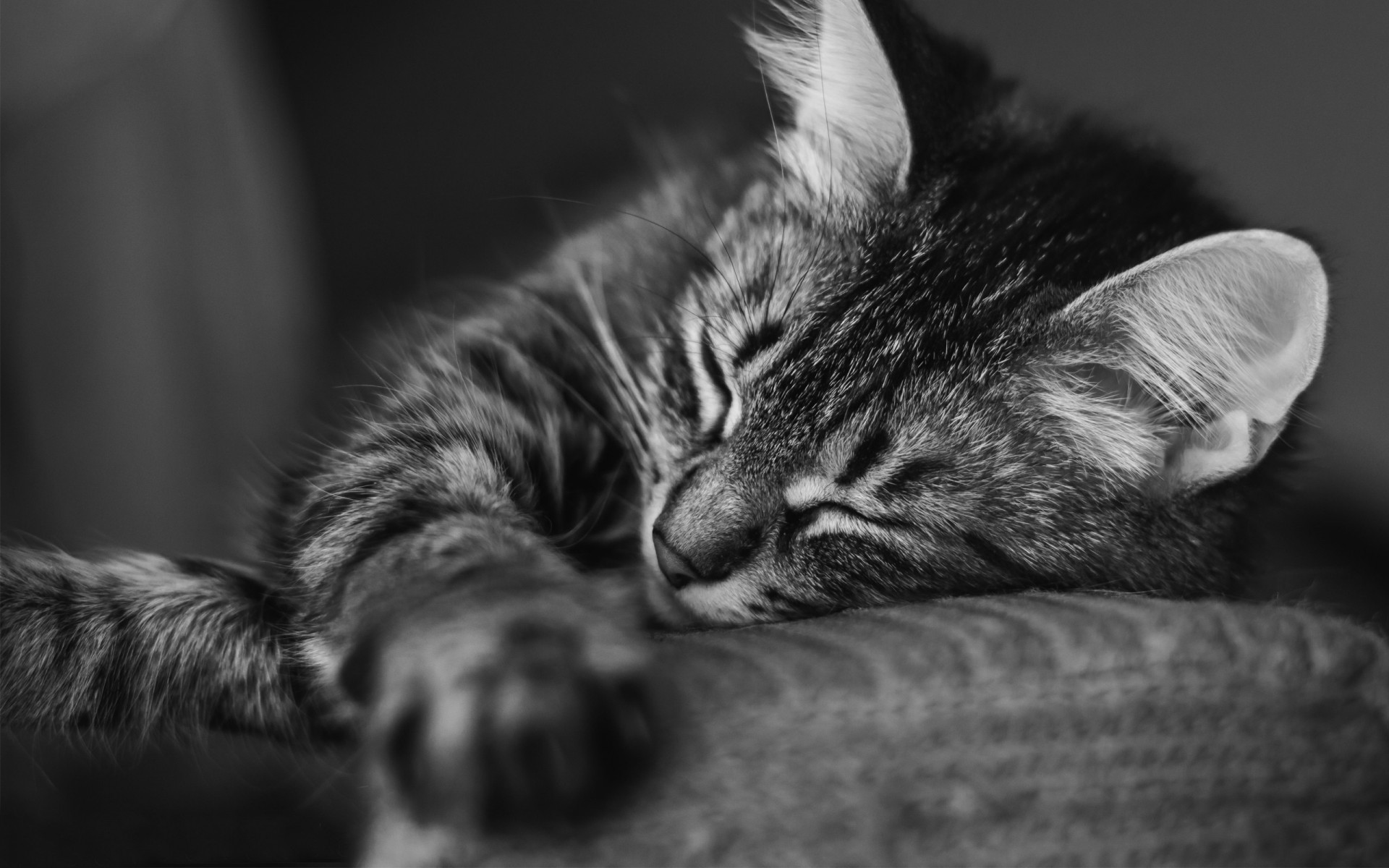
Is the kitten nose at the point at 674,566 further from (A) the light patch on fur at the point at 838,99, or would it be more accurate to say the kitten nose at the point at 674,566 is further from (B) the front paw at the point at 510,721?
(A) the light patch on fur at the point at 838,99

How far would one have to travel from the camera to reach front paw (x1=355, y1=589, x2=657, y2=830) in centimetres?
62

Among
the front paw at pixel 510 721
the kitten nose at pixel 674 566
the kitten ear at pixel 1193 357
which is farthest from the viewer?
the kitten nose at pixel 674 566

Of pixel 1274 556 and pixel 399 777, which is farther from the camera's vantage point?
pixel 1274 556

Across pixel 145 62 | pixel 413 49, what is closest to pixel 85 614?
pixel 145 62

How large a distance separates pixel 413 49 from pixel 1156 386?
2.43 metres

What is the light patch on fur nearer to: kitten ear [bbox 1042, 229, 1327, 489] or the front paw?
kitten ear [bbox 1042, 229, 1327, 489]

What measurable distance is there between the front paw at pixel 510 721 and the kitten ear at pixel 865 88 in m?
0.70

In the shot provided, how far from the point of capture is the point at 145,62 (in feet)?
6.01

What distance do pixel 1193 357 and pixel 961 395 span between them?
237mm

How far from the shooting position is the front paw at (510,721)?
0.62 metres

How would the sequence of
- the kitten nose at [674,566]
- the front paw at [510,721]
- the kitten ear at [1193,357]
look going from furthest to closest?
1. the kitten nose at [674,566]
2. the kitten ear at [1193,357]
3. the front paw at [510,721]

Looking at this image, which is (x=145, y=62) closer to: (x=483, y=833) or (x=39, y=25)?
(x=39, y=25)

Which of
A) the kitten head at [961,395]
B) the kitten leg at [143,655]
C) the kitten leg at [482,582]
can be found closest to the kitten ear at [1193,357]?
the kitten head at [961,395]

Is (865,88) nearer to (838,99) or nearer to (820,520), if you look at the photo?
(838,99)
